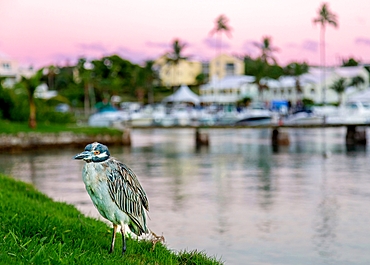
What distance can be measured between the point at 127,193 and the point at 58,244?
916 millimetres

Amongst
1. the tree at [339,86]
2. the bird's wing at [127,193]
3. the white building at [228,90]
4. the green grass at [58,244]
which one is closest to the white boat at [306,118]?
the tree at [339,86]

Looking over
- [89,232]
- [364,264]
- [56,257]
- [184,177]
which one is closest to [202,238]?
[364,264]

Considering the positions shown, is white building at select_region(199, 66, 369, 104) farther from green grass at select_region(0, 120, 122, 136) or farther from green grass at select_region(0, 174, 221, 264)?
green grass at select_region(0, 174, 221, 264)

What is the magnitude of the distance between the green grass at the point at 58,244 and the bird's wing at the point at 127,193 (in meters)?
0.49

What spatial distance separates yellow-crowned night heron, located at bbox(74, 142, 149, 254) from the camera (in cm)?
685

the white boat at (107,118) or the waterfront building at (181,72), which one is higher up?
the waterfront building at (181,72)

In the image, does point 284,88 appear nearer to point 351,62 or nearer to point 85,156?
point 351,62

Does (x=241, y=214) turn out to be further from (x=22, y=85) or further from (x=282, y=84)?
(x=282, y=84)

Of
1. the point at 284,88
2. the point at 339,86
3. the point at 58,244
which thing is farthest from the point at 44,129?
the point at 284,88

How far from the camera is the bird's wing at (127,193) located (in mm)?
6969

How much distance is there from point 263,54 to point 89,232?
99742 mm

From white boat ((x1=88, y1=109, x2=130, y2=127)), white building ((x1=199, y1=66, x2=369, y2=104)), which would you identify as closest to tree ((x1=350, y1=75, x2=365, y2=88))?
white building ((x1=199, y1=66, x2=369, y2=104))

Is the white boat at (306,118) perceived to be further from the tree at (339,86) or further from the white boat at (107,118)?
the tree at (339,86)

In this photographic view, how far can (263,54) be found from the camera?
107m
